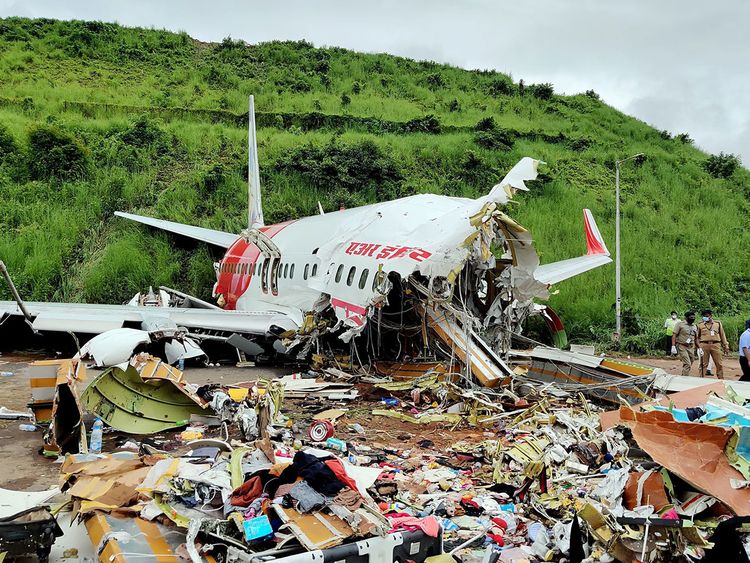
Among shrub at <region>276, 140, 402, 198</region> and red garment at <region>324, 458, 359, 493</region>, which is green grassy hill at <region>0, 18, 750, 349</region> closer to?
shrub at <region>276, 140, 402, 198</region>

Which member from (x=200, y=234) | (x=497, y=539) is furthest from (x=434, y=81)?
(x=497, y=539)

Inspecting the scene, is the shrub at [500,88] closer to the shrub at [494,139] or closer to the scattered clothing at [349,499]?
the shrub at [494,139]

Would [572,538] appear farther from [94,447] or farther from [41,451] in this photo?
[41,451]

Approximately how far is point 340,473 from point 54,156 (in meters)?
29.7

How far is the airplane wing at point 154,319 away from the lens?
13.2 metres

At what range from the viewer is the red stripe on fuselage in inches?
707

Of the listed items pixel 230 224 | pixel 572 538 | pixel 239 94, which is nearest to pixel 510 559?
pixel 572 538

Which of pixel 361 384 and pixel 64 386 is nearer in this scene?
pixel 64 386

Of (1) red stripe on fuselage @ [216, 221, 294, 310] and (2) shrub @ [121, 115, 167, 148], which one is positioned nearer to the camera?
(1) red stripe on fuselage @ [216, 221, 294, 310]

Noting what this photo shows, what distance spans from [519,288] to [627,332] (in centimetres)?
1246

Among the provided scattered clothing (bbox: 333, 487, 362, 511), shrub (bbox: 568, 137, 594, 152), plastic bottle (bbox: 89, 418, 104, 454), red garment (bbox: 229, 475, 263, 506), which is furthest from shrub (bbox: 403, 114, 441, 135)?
scattered clothing (bbox: 333, 487, 362, 511)

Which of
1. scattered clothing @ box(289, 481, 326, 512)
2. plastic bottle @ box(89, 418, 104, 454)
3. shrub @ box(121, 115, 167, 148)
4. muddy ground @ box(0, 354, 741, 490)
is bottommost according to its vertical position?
muddy ground @ box(0, 354, 741, 490)

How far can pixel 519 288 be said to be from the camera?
1134 centimetres

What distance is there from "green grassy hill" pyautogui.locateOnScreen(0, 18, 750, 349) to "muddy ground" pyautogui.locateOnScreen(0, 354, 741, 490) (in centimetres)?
1318
